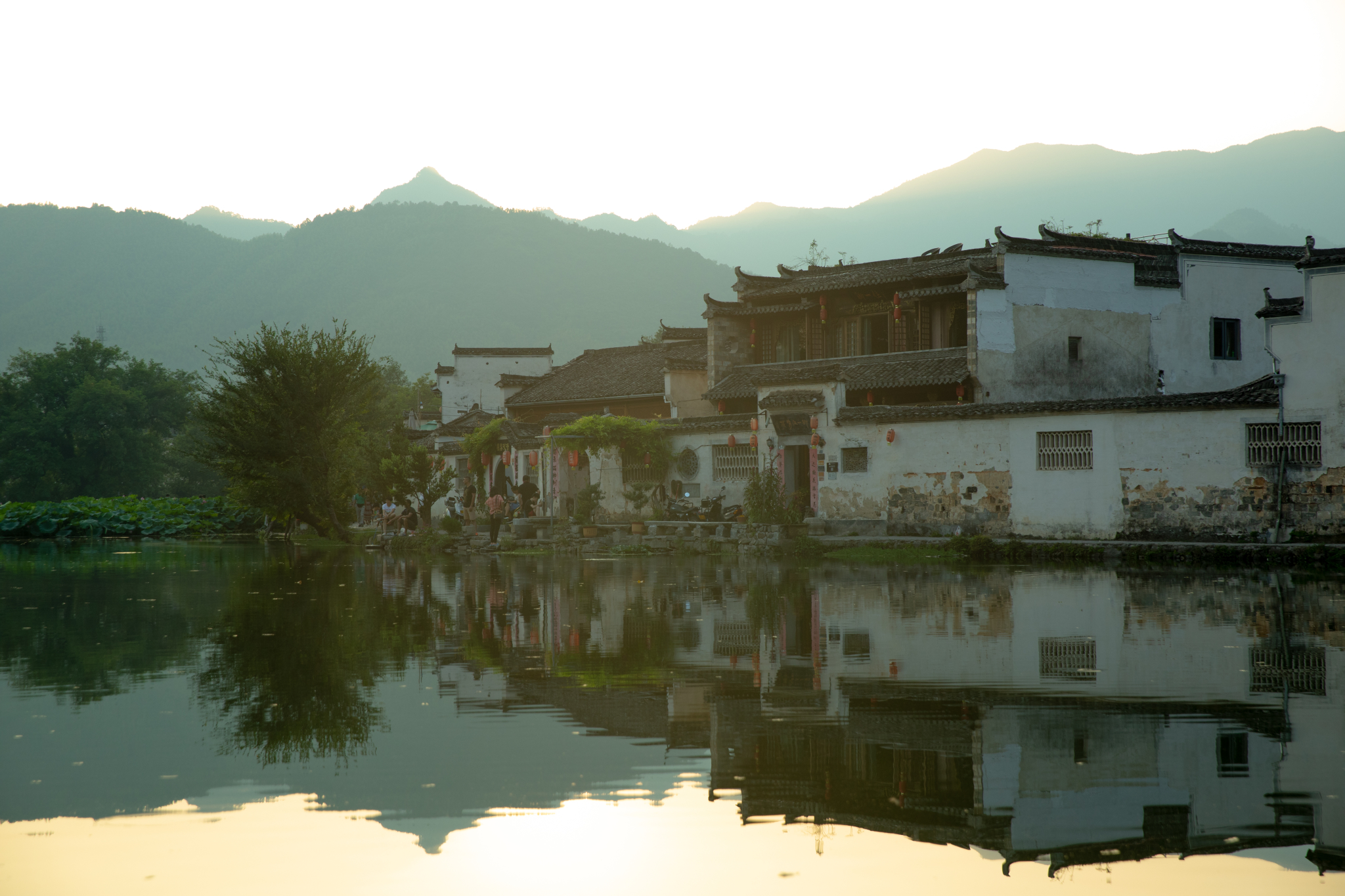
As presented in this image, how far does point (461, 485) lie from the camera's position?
4338cm

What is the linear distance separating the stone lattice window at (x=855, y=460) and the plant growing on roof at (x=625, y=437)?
5.84 meters

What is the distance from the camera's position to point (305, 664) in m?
10.4

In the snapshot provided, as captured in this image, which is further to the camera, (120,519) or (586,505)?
(120,519)

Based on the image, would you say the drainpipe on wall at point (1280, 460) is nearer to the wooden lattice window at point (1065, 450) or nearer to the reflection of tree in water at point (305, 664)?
the wooden lattice window at point (1065, 450)

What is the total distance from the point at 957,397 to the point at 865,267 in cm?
744

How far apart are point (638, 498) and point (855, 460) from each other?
258 inches

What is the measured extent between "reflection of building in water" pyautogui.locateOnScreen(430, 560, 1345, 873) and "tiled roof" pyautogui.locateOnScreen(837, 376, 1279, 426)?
801 centimetres

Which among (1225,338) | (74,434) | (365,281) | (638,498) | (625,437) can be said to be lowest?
(638,498)

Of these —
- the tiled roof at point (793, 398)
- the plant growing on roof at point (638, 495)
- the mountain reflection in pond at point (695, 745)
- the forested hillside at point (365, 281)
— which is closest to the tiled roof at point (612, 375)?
the plant growing on roof at point (638, 495)

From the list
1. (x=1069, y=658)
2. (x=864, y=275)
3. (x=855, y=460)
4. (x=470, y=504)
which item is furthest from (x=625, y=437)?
(x=1069, y=658)

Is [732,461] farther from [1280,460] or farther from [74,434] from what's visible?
[74,434]

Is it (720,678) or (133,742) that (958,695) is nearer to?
(720,678)

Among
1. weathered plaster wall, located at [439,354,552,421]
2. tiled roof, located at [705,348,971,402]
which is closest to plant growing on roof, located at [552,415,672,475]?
tiled roof, located at [705,348,971,402]

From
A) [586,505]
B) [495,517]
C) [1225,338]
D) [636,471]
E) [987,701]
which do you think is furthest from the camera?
[1225,338]
